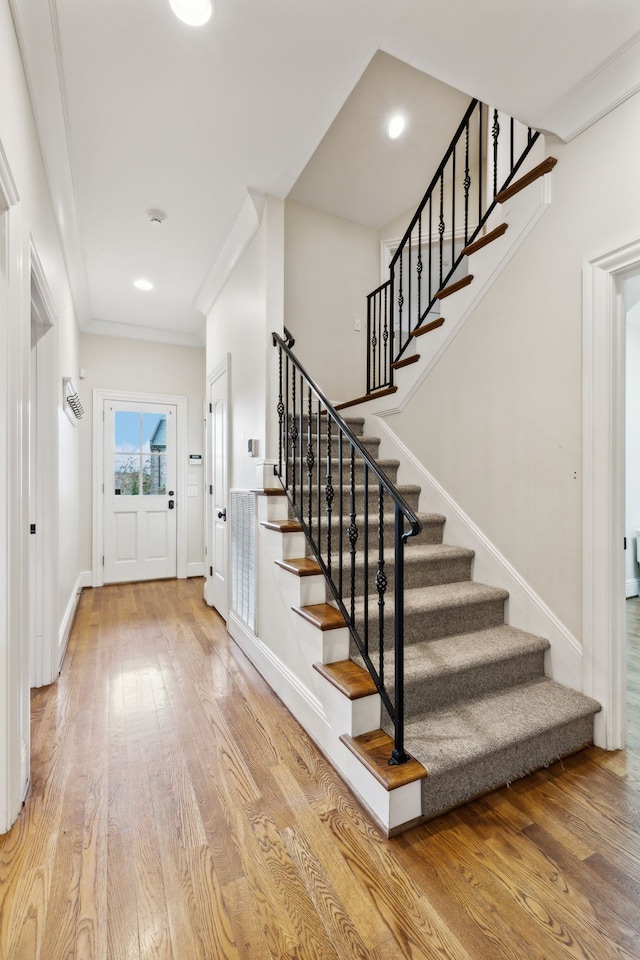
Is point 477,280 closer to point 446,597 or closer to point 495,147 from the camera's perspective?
point 495,147

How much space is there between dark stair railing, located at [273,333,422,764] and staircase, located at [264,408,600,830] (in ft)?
0.19

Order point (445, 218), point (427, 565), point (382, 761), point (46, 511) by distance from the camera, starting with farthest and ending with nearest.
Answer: point (445, 218)
point (46, 511)
point (427, 565)
point (382, 761)

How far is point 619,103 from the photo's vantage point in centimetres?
176

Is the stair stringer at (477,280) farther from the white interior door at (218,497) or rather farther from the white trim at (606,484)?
the white interior door at (218,497)

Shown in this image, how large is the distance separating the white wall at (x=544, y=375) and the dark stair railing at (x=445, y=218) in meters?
0.65

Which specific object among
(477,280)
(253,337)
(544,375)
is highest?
(477,280)

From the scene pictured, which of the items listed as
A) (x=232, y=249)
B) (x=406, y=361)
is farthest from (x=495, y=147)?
(x=232, y=249)

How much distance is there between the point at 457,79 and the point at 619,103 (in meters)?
0.66

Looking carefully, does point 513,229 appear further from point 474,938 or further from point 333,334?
point 474,938

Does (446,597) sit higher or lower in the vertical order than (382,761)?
higher

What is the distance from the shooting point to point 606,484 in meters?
1.84

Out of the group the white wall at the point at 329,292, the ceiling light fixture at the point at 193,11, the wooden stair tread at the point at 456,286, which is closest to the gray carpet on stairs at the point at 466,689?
the wooden stair tread at the point at 456,286

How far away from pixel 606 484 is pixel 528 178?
1564 mm

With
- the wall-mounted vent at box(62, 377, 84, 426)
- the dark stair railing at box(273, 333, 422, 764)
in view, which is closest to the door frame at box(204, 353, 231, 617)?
the dark stair railing at box(273, 333, 422, 764)
